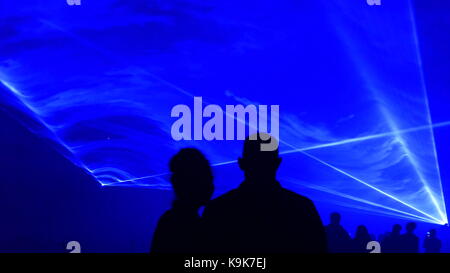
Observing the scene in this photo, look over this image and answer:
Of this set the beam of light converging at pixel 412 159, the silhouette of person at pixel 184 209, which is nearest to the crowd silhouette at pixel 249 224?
the silhouette of person at pixel 184 209

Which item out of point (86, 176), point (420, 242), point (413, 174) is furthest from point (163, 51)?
point (420, 242)

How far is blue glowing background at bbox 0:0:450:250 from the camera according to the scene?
1.29m

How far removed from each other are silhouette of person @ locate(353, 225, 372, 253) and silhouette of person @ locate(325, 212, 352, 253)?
0.02m

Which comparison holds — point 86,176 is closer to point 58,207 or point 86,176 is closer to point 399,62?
point 58,207

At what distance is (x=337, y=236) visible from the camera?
1.28 m

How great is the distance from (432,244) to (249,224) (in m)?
0.56

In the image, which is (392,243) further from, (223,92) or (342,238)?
(223,92)

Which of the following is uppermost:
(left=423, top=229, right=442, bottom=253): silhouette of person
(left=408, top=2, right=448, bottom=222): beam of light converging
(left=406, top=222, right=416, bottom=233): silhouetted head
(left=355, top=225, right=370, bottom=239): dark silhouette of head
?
(left=408, top=2, right=448, bottom=222): beam of light converging

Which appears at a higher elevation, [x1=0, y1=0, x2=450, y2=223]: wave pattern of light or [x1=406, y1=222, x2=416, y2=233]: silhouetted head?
[x1=0, y1=0, x2=450, y2=223]: wave pattern of light

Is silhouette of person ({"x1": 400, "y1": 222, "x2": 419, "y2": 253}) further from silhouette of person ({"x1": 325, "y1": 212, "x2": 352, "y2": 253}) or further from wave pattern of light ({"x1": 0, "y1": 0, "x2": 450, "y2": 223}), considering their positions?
silhouette of person ({"x1": 325, "y1": 212, "x2": 352, "y2": 253})

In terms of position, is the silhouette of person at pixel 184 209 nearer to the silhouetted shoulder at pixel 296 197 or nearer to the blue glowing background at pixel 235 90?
the blue glowing background at pixel 235 90

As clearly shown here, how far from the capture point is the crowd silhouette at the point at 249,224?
4.19 ft

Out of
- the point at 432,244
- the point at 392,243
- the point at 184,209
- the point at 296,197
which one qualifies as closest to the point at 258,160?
the point at 296,197

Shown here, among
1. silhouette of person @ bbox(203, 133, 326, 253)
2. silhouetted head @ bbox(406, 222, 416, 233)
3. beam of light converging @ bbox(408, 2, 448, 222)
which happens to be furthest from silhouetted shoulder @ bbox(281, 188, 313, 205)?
beam of light converging @ bbox(408, 2, 448, 222)
